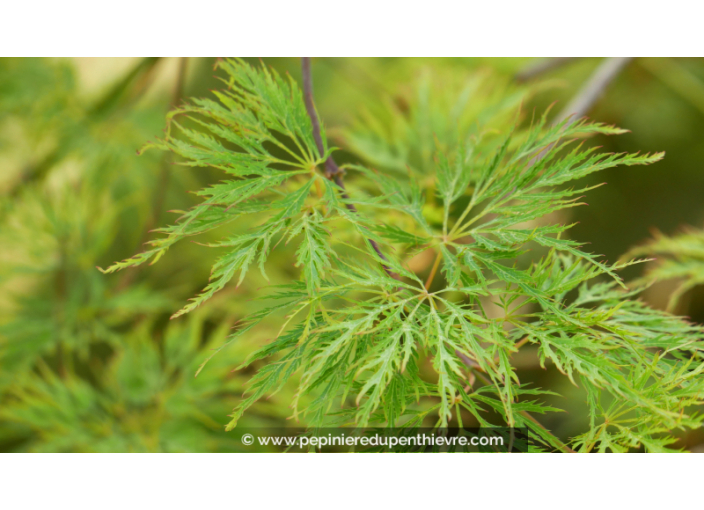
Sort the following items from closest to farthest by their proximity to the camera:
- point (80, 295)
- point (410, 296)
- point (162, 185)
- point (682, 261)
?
point (410, 296)
point (682, 261)
point (162, 185)
point (80, 295)

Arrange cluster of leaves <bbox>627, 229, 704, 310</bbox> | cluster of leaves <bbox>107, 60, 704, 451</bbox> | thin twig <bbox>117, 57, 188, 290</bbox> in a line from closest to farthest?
cluster of leaves <bbox>107, 60, 704, 451</bbox> → cluster of leaves <bbox>627, 229, 704, 310</bbox> → thin twig <bbox>117, 57, 188, 290</bbox>

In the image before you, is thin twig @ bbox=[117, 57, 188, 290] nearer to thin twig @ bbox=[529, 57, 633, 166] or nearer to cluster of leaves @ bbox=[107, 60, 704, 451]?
cluster of leaves @ bbox=[107, 60, 704, 451]

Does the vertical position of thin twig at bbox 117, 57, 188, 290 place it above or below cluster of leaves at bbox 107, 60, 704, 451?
above

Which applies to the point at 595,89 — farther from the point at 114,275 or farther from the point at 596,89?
the point at 114,275

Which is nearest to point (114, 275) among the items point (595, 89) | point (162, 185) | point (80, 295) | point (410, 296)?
point (80, 295)

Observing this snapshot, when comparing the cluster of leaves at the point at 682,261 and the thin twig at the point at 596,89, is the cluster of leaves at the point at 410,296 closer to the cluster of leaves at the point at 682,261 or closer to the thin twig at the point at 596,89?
the cluster of leaves at the point at 682,261

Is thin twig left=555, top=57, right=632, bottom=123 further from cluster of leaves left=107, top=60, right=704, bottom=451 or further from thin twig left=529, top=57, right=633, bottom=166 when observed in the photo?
cluster of leaves left=107, top=60, right=704, bottom=451

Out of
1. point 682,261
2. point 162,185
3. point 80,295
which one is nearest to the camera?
point 682,261

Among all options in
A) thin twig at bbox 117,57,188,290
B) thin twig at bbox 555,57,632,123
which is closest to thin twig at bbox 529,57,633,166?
thin twig at bbox 555,57,632,123

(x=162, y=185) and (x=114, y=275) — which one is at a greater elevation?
(x=162, y=185)

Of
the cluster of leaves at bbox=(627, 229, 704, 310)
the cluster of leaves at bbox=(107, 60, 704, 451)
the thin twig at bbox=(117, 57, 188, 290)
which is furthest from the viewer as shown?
the thin twig at bbox=(117, 57, 188, 290)

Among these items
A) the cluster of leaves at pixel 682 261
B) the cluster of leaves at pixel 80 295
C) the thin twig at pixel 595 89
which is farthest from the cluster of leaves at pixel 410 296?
the cluster of leaves at pixel 80 295

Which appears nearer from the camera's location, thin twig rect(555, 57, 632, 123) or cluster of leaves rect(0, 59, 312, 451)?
thin twig rect(555, 57, 632, 123)
